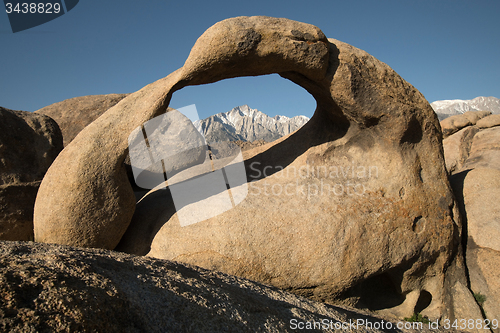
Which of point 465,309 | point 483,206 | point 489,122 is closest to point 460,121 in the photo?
point 489,122

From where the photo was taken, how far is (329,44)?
3283 mm

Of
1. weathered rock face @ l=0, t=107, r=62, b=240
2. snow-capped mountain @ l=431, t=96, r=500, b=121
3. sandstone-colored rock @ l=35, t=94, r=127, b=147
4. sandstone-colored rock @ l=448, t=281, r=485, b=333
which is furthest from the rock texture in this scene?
snow-capped mountain @ l=431, t=96, r=500, b=121

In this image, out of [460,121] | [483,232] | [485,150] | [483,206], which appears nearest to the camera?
[483,232]

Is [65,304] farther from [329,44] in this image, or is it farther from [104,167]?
[329,44]

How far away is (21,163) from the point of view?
11.1ft

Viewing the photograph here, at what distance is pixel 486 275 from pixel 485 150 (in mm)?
3812

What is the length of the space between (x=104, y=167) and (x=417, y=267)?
3024mm

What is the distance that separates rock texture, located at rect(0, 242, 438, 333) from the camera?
1.14 metres

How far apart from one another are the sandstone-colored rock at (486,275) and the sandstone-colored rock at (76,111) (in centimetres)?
544

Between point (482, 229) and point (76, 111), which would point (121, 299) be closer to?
point (482, 229)

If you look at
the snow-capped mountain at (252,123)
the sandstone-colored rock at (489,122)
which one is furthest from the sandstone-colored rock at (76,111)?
the snow-capped mountain at (252,123)

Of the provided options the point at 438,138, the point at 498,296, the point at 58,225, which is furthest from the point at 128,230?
the point at 498,296

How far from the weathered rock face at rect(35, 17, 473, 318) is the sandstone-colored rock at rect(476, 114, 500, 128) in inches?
203

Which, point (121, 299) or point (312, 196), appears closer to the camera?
point (121, 299)
